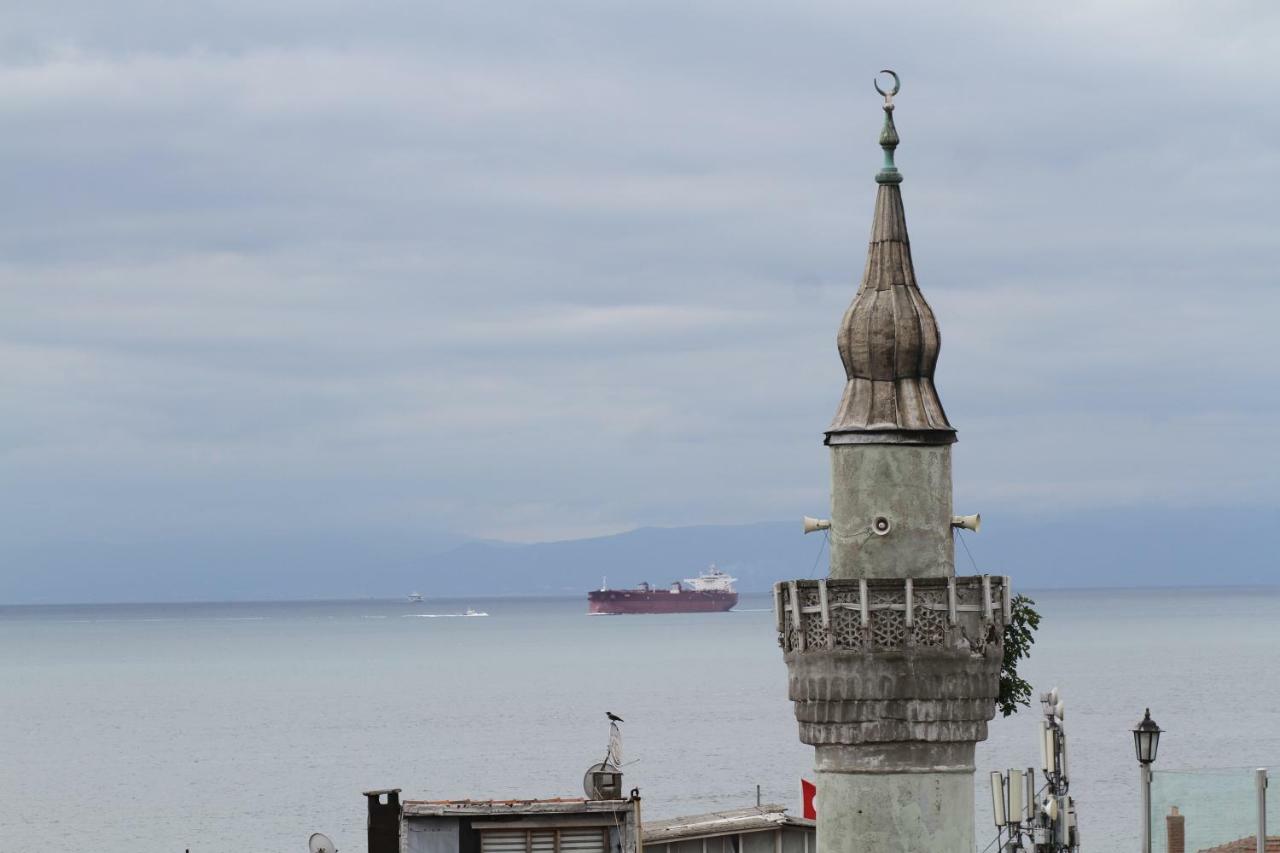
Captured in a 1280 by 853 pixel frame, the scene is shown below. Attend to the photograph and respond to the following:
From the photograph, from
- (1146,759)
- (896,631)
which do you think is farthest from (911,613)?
(1146,759)

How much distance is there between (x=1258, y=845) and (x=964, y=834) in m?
6.53

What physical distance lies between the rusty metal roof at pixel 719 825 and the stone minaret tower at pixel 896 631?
56.6ft

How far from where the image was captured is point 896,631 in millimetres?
26453

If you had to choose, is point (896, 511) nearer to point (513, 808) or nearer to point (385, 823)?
point (513, 808)

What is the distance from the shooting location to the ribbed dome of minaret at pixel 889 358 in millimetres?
26391

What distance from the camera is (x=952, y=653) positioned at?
1043 inches

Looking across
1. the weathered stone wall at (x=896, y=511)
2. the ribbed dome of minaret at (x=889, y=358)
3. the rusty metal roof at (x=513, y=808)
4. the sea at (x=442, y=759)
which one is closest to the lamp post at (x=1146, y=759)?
the weathered stone wall at (x=896, y=511)

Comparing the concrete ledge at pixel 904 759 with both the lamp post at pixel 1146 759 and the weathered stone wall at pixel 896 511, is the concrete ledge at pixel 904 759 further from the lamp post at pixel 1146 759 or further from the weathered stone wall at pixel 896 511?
the lamp post at pixel 1146 759

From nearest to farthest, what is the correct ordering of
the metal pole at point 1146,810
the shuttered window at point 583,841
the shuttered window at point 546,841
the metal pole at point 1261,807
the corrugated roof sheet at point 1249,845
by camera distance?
the metal pole at point 1261,807, the corrugated roof sheet at point 1249,845, the metal pole at point 1146,810, the shuttered window at point 546,841, the shuttered window at point 583,841

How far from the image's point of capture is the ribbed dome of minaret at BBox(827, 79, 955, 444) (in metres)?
26.4

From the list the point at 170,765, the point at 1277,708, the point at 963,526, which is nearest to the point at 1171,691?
the point at 1277,708

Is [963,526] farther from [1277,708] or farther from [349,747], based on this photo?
[1277,708]

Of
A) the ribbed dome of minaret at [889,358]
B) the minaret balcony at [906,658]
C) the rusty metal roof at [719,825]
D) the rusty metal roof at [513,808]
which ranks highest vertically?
the ribbed dome of minaret at [889,358]

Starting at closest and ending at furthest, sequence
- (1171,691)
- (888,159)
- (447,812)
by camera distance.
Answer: (888,159) < (447,812) < (1171,691)
